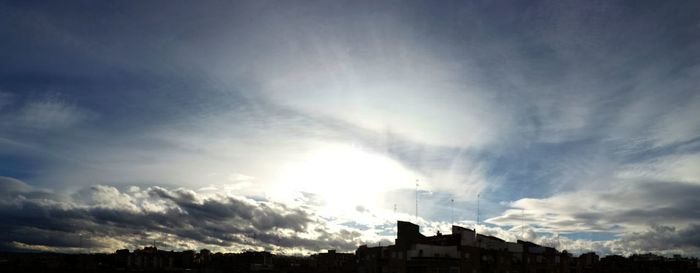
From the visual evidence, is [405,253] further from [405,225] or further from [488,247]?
[488,247]

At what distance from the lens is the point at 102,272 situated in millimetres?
185750

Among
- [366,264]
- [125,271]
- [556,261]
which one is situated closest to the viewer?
[366,264]

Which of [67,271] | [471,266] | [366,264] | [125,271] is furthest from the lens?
[125,271]

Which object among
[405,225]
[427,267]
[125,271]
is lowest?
[125,271]

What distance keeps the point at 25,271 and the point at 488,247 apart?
149m

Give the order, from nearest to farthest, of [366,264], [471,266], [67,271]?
1. [471,266]
2. [366,264]
3. [67,271]

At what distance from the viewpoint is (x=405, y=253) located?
126688 millimetres

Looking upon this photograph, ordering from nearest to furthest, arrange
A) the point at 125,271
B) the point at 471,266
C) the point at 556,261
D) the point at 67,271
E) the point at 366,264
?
the point at 471,266 → the point at 366,264 → the point at 556,261 → the point at 67,271 → the point at 125,271

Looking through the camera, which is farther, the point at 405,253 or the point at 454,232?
the point at 454,232

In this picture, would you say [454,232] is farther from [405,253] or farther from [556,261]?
[556,261]

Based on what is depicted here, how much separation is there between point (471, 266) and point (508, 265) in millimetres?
18037

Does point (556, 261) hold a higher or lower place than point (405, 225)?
lower

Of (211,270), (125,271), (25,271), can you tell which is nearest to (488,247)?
(211,270)

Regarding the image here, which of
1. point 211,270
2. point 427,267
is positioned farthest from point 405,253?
point 211,270
